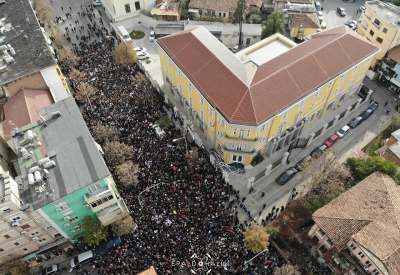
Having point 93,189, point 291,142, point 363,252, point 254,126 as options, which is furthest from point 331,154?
point 93,189

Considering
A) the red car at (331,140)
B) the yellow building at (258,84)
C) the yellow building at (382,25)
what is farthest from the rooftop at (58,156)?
the yellow building at (382,25)

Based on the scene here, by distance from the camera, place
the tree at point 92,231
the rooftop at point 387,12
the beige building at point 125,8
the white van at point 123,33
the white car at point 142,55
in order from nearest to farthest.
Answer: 1. the tree at point 92,231
2. the rooftop at point 387,12
3. the white car at point 142,55
4. the white van at point 123,33
5. the beige building at point 125,8

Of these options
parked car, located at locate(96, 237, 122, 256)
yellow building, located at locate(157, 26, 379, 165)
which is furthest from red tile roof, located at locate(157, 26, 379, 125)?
parked car, located at locate(96, 237, 122, 256)

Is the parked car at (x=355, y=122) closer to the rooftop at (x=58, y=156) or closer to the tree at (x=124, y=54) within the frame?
the rooftop at (x=58, y=156)

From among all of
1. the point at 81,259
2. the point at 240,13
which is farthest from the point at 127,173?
the point at 240,13

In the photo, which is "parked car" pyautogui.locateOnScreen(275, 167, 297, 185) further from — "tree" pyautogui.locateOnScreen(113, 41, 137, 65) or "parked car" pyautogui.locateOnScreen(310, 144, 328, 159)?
"tree" pyautogui.locateOnScreen(113, 41, 137, 65)

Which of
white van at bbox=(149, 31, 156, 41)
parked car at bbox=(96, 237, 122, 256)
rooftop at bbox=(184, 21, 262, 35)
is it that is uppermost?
rooftop at bbox=(184, 21, 262, 35)
